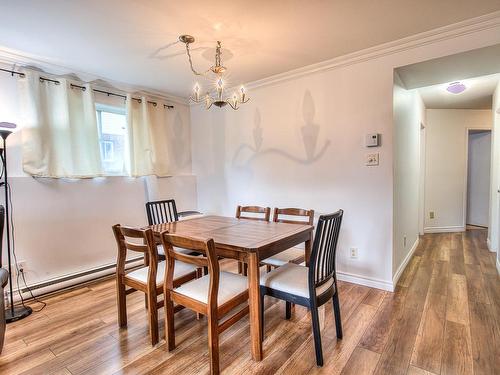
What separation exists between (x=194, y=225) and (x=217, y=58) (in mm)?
1598

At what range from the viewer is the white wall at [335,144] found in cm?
266

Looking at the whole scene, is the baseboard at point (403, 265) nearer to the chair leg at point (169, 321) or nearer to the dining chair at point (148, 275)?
the dining chair at point (148, 275)

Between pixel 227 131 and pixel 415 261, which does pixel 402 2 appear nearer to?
pixel 227 131

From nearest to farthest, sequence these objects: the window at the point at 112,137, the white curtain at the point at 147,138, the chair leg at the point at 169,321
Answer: the chair leg at the point at 169,321, the window at the point at 112,137, the white curtain at the point at 147,138

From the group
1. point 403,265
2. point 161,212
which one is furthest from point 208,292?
point 403,265

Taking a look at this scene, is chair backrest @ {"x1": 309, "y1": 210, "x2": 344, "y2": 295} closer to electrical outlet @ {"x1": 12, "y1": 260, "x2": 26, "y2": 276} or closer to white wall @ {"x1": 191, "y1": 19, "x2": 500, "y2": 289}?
white wall @ {"x1": 191, "y1": 19, "x2": 500, "y2": 289}

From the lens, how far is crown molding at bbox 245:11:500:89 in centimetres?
213

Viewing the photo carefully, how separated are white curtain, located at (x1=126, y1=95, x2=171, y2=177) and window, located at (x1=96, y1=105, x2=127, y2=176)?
13cm

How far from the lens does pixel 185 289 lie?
1803mm

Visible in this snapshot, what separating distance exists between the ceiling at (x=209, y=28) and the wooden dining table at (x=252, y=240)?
161 centimetres

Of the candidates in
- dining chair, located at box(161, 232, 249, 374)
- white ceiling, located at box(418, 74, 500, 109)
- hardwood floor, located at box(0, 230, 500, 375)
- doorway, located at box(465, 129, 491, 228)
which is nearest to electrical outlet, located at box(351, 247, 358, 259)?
hardwood floor, located at box(0, 230, 500, 375)

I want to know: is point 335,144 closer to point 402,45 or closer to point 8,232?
point 402,45

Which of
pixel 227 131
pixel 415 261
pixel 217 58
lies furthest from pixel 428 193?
pixel 217 58

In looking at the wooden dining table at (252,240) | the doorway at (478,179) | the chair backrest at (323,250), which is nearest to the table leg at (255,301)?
the wooden dining table at (252,240)
